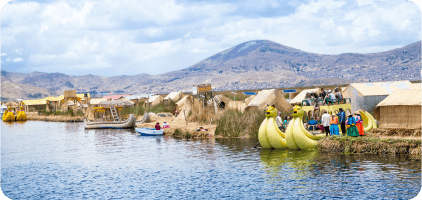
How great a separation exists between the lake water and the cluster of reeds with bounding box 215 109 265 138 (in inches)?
144

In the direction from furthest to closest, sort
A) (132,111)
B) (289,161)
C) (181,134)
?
(132,111) < (181,134) < (289,161)

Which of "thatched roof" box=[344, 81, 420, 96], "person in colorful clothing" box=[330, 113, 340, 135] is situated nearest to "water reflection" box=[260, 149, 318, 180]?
"person in colorful clothing" box=[330, 113, 340, 135]

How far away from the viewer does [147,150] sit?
31.6 m

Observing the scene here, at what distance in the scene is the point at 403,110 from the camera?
26875 mm

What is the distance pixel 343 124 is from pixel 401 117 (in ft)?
12.9

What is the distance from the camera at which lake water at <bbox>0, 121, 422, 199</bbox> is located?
1777 cm

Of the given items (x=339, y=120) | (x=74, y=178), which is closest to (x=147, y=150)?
(x=74, y=178)

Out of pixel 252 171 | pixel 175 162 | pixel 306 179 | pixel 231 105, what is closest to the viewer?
pixel 306 179

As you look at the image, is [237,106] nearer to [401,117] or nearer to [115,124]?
[115,124]

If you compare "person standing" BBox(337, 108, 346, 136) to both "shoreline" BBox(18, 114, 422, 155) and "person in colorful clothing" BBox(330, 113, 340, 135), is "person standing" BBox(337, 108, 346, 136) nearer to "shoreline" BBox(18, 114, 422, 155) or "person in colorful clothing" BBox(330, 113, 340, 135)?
"person in colorful clothing" BBox(330, 113, 340, 135)

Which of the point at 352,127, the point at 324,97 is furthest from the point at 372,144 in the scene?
the point at 324,97

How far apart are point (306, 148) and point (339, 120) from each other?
2.63 meters

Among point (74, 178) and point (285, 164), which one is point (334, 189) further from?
point (74, 178)

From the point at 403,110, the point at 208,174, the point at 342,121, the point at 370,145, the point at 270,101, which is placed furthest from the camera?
the point at 270,101
